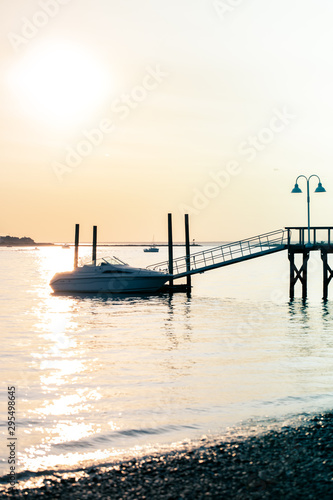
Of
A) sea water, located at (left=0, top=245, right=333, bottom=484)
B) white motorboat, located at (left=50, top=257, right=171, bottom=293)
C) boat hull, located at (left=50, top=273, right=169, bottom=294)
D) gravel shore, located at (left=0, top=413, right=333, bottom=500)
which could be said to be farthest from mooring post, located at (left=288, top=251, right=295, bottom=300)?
gravel shore, located at (left=0, top=413, right=333, bottom=500)

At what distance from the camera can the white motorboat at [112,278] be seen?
35656mm

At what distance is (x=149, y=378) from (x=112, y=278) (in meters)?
22.5

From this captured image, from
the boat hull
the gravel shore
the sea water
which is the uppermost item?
the boat hull

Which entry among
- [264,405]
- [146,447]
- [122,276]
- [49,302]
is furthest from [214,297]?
[146,447]

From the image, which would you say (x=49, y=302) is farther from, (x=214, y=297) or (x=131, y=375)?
(x=131, y=375)

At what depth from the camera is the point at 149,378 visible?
13.7 meters

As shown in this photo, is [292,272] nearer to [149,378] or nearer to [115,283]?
[115,283]

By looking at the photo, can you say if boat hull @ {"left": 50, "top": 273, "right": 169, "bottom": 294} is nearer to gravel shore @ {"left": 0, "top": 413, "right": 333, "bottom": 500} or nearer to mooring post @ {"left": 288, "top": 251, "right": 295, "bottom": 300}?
mooring post @ {"left": 288, "top": 251, "right": 295, "bottom": 300}

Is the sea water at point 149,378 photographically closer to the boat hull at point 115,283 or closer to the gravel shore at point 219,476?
the gravel shore at point 219,476

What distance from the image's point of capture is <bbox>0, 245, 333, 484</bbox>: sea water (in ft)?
30.2

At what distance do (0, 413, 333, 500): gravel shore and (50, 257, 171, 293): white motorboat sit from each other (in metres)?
27.4

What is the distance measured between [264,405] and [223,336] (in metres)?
9.80

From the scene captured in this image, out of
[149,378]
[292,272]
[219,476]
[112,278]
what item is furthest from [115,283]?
[219,476]

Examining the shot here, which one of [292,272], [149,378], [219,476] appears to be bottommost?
[149,378]
